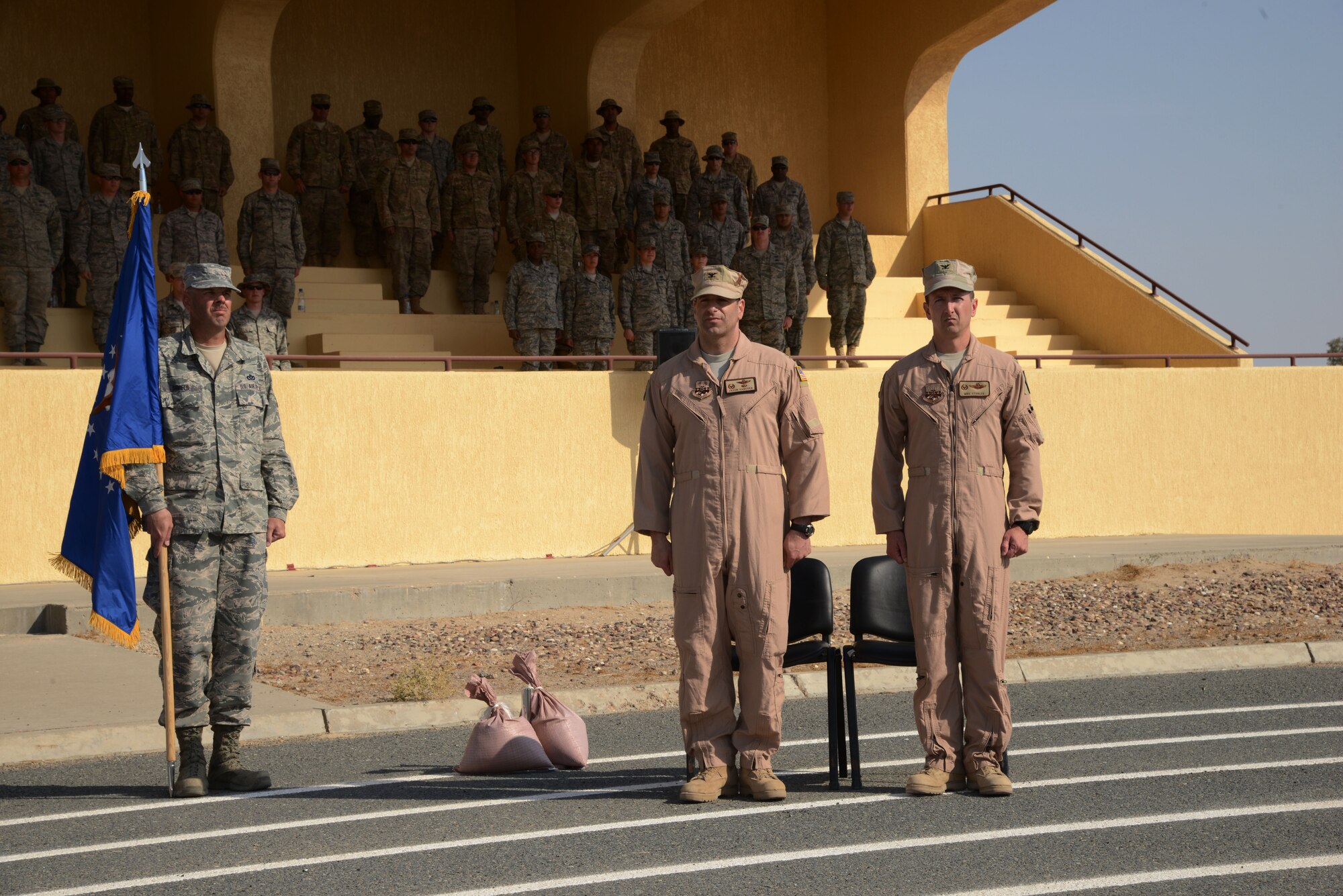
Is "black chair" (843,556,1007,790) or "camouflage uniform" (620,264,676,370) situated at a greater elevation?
"camouflage uniform" (620,264,676,370)

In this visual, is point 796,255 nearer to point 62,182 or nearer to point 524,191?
point 524,191

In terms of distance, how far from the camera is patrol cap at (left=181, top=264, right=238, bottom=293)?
6.82 metres

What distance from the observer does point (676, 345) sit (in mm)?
14383

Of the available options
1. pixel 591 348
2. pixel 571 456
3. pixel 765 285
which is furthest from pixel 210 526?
pixel 765 285

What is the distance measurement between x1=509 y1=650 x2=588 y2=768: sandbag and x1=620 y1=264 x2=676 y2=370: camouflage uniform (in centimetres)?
1034

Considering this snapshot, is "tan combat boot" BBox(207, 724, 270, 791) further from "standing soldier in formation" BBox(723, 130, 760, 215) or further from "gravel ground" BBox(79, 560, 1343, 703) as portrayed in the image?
"standing soldier in formation" BBox(723, 130, 760, 215)

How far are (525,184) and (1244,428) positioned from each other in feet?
28.9

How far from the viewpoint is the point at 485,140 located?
19.6 meters

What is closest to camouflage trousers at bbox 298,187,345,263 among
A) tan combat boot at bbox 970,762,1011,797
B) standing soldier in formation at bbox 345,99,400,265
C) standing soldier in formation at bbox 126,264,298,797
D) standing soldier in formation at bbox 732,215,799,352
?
standing soldier in formation at bbox 345,99,400,265

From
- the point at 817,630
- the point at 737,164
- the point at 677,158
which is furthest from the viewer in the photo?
the point at 737,164

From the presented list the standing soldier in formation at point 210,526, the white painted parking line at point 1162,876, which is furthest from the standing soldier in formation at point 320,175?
the white painted parking line at point 1162,876

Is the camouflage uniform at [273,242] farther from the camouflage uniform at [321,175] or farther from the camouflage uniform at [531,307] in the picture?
the camouflage uniform at [531,307]

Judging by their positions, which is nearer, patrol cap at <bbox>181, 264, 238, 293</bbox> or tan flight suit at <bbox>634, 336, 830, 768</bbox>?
tan flight suit at <bbox>634, 336, 830, 768</bbox>

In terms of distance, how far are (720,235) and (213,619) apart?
42.1ft
